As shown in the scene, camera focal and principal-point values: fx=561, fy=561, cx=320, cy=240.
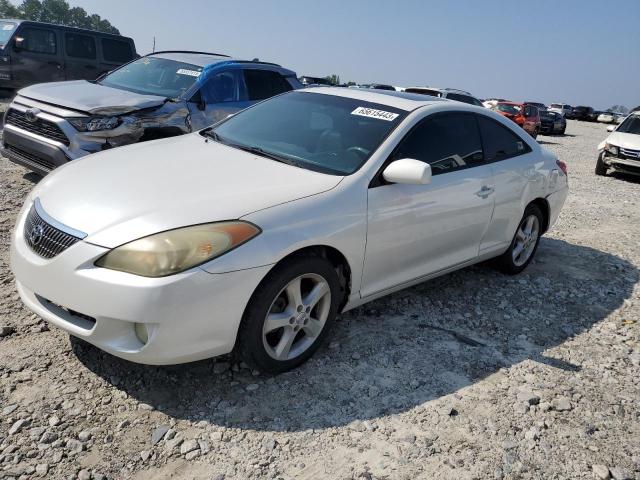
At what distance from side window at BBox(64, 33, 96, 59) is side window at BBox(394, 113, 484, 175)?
10.7m

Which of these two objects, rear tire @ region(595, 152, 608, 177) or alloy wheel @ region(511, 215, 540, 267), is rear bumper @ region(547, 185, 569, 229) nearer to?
alloy wheel @ region(511, 215, 540, 267)

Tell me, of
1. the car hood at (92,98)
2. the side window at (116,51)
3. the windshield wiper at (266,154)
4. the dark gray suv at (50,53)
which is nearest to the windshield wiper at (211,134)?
the windshield wiper at (266,154)

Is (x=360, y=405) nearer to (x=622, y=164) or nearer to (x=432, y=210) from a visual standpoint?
(x=432, y=210)

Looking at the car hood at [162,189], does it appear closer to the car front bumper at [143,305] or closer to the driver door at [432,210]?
the car front bumper at [143,305]

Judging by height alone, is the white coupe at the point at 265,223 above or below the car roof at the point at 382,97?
below

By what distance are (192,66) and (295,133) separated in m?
3.68

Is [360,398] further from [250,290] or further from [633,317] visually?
[633,317]

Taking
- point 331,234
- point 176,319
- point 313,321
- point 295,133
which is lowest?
point 313,321

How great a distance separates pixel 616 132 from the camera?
1253 cm

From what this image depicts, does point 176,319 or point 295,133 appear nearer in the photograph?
point 176,319

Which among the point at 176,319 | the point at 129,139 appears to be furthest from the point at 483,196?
the point at 129,139

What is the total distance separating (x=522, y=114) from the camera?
20172 mm

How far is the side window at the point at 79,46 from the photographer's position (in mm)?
12188

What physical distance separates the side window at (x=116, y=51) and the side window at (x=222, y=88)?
7083mm
